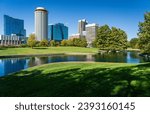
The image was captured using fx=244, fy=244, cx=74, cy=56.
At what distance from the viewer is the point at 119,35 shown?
8850 centimetres

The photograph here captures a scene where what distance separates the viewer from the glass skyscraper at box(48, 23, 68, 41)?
137400 millimetres

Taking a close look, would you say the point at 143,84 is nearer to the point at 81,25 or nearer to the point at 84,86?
the point at 84,86

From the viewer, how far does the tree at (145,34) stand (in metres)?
46.8

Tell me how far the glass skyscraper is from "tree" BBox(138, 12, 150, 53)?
8634 centimetres

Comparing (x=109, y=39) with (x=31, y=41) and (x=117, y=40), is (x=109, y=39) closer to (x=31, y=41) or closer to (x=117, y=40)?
Result: (x=117, y=40)

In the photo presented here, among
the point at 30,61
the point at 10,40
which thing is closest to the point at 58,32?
the point at 10,40

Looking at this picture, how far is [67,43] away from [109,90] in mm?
Answer: 112513

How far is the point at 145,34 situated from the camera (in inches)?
1850

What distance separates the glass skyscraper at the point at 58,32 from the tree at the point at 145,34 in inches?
3399

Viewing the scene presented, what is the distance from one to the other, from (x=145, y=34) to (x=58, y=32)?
345ft

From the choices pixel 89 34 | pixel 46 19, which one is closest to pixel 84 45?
pixel 89 34

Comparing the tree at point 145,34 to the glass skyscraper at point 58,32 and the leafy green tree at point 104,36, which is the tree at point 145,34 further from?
the glass skyscraper at point 58,32

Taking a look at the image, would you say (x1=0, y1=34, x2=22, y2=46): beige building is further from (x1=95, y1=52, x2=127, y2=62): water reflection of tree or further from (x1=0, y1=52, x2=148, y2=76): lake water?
(x1=0, y1=52, x2=148, y2=76): lake water

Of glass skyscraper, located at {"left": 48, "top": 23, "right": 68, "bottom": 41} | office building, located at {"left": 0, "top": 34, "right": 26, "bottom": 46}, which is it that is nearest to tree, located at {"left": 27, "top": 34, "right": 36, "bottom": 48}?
glass skyscraper, located at {"left": 48, "top": 23, "right": 68, "bottom": 41}
